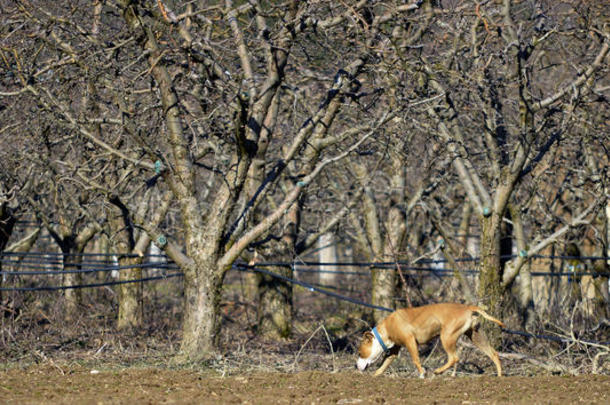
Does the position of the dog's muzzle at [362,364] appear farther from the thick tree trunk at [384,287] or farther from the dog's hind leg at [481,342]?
the thick tree trunk at [384,287]

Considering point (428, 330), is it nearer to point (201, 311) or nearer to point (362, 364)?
point (362, 364)

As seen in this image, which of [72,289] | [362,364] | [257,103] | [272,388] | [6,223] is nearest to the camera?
[272,388]

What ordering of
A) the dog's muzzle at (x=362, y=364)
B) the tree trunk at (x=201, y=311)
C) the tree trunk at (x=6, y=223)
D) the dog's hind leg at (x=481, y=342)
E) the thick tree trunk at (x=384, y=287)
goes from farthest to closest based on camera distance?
the thick tree trunk at (x=384, y=287) < the tree trunk at (x=6, y=223) < the tree trunk at (x=201, y=311) < the dog's muzzle at (x=362, y=364) < the dog's hind leg at (x=481, y=342)

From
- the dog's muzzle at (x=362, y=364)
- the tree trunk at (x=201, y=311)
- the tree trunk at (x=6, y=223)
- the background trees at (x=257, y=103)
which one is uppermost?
the background trees at (x=257, y=103)

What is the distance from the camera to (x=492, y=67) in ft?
39.7

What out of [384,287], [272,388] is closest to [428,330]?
[272,388]

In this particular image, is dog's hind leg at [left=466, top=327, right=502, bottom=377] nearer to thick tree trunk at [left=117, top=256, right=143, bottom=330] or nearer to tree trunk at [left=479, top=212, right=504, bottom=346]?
tree trunk at [left=479, top=212, right=504, bottom=346]

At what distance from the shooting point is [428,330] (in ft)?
32.2

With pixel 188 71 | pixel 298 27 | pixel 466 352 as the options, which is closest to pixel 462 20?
pixel 298 27

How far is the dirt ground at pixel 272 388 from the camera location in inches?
286

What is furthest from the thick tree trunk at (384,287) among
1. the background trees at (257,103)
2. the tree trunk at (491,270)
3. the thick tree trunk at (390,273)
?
the tree trunk at (491,270)

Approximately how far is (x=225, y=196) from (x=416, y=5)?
11.7 ft

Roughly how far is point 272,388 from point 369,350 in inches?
92.1

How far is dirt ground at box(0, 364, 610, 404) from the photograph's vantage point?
7266 millimetres
